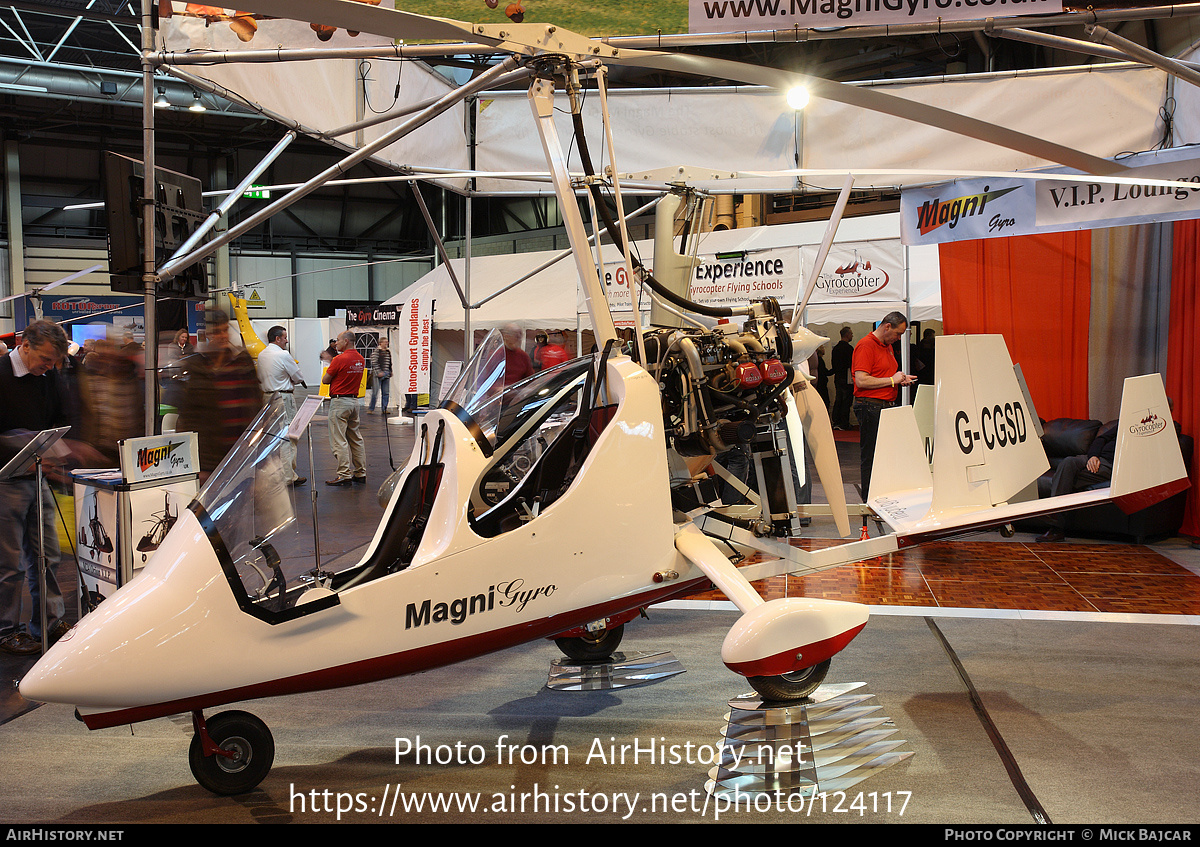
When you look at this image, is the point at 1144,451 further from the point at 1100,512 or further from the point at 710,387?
the point at 1100,512

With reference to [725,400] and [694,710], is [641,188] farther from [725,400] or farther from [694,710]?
[694,710]

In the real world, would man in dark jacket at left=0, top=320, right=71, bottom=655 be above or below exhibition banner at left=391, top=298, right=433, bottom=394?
below

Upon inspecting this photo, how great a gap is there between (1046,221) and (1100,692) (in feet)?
12.0

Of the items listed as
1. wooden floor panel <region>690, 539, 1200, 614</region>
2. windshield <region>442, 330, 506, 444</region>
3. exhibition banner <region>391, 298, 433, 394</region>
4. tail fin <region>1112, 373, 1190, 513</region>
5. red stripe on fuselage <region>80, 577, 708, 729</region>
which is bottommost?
wooden floor panel <region>690, 539, 1200, 614</region>

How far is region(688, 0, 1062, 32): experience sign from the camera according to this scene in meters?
3.04

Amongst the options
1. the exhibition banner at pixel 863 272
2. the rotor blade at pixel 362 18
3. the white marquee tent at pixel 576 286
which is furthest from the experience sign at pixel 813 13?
the exhibition banner at pixel 863 272

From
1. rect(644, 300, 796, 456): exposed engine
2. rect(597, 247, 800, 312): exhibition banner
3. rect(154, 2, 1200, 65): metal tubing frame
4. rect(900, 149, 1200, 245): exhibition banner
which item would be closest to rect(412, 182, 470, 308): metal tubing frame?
rect(597, 247, 800, 312): exhibition banner

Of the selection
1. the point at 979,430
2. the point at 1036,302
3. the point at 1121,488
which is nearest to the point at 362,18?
the point at 979,430

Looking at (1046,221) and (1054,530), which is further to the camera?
(1054,530)

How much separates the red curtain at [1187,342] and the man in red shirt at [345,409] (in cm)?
733

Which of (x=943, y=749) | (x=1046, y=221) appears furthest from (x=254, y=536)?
(x=1046, y=221)

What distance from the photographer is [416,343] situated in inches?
343

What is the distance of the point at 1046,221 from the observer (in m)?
6.00

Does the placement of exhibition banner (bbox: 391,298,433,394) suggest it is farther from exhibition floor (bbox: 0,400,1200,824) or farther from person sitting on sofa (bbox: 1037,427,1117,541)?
person sitting on sofa (bbox: 1037,427,1117,541)
